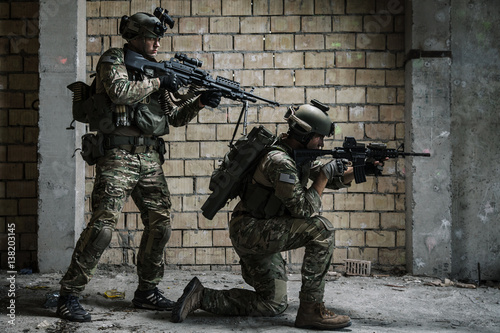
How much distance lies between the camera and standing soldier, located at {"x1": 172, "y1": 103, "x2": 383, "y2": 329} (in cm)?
306

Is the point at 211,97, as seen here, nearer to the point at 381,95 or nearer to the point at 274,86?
the point at 274,86

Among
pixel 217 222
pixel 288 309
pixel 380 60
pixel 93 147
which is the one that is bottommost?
pixel 288 309

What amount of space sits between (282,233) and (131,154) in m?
1.14

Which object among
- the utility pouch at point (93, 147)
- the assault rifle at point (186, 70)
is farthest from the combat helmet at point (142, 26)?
the utility pouch at point (93, 147)

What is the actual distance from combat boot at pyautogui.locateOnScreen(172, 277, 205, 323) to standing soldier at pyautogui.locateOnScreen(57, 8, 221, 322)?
334 millimetres

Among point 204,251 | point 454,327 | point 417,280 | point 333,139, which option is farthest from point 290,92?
point 454,327

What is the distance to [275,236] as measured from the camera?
3141mm

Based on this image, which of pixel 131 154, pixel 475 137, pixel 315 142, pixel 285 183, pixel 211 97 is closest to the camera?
pixel 285 183

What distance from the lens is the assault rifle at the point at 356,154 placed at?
3.23 meters

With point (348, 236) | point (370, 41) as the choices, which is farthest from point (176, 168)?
point (370, 41)

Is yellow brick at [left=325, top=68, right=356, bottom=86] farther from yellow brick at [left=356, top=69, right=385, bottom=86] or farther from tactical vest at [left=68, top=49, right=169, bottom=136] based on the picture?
tactical vest at [left=68, top=49, right=169, bottom=136]

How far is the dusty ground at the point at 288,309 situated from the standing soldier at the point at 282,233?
0.36 ft

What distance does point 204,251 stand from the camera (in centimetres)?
475

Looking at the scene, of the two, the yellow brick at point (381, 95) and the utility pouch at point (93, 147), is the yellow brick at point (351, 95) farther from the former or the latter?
the utility pouch at point (93, 147)
